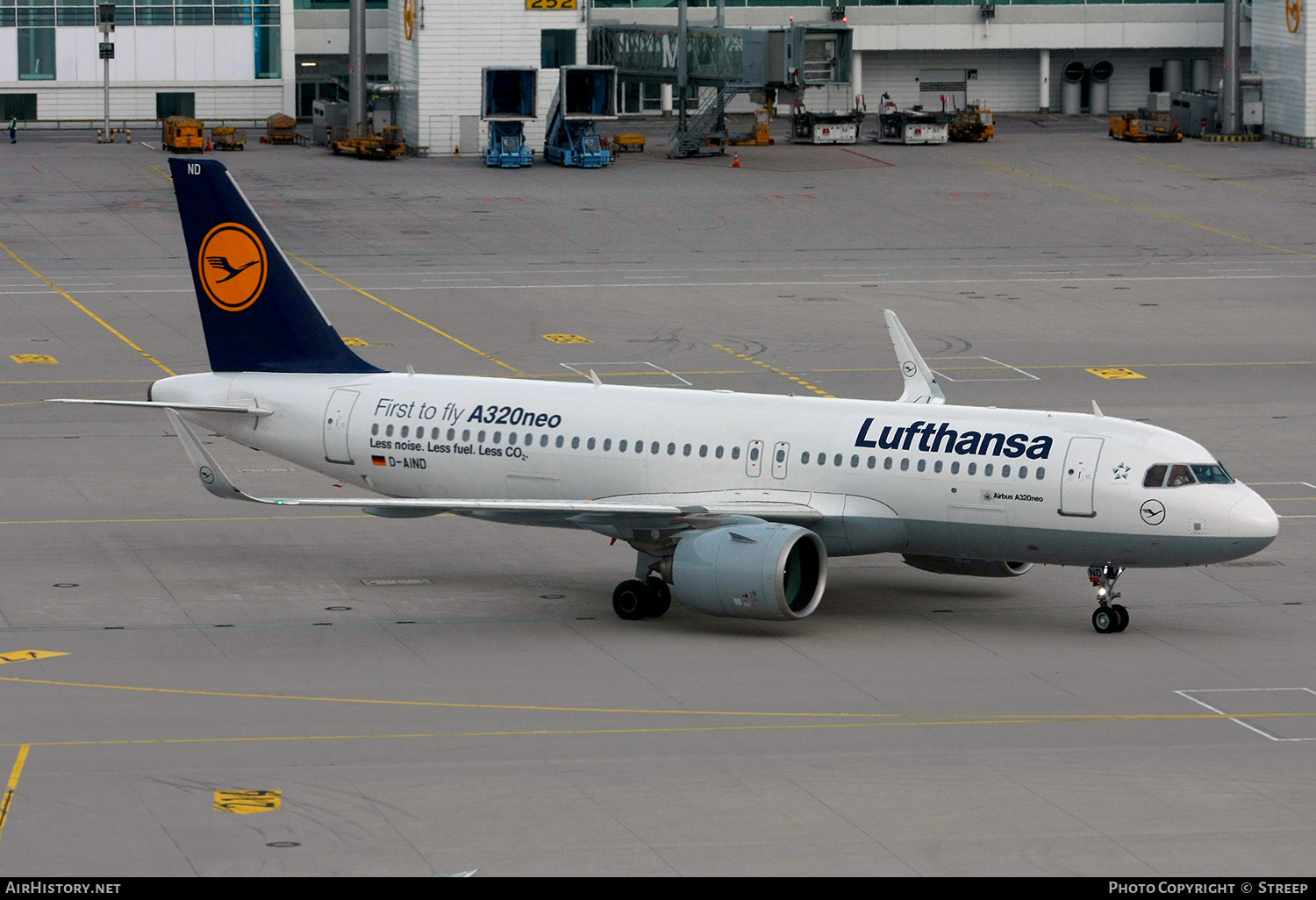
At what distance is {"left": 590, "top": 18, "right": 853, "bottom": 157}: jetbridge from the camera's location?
12962 cm

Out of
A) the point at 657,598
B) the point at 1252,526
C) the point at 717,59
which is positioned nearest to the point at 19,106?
the point at 717,59

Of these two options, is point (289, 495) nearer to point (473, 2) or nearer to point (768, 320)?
point (768, 320)

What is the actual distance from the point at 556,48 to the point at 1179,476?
94.2 m

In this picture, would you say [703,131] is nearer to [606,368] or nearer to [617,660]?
[606,368]

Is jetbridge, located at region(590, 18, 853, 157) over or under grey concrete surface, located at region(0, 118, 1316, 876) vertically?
over

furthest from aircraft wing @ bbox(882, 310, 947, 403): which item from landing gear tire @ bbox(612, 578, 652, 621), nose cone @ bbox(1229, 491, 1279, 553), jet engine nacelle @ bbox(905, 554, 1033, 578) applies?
nose cone @ bbox(1229, 491, 1279, 553)

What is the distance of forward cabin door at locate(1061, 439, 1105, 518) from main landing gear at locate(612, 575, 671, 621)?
7784 mm

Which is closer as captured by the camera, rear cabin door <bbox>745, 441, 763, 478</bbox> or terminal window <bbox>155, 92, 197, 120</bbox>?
rear cabin door <bbox>745, 441, 763, 478</bbox>

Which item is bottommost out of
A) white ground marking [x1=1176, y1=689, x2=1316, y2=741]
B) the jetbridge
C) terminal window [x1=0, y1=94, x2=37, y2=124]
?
white ground marking [x1=1176, y1=689, x2=1316, y2=741]

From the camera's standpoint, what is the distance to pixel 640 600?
129 ft

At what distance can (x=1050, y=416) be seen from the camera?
38750 mm

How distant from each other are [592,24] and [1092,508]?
355 ft

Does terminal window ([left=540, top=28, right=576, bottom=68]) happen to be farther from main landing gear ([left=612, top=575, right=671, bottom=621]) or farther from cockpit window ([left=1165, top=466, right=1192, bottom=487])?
cockpit window ([left=1165, top=466, right=1192, bottom=487])

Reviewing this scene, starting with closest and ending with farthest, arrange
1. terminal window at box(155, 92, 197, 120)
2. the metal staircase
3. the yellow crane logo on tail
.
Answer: the yellow crane logo on tail, the metal staircase, terminal window at box(155, 92, 197, 120)
